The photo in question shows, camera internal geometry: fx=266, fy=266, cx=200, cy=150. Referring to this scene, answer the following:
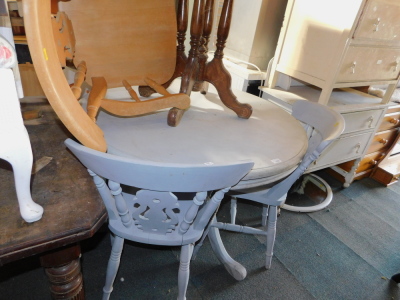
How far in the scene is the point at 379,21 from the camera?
1426 millimetres

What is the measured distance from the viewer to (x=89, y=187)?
26.8 inches

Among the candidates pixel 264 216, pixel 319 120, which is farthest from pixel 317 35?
pixel 264 216

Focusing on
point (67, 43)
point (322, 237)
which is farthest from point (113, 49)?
point (322, 237)

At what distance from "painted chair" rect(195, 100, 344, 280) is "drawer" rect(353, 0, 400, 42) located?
52 centimetres

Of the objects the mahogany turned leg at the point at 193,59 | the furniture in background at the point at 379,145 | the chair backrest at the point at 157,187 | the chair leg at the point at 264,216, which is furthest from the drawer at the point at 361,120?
the chair backrest at the point at 157,187

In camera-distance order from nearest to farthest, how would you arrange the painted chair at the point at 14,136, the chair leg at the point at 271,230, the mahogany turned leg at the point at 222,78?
1. the painted chair at the point at 14,136
2. the mahogany turned leg at the point at 222,78
3. the chair leg at the point at 271,230

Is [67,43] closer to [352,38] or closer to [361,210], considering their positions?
[352,38]

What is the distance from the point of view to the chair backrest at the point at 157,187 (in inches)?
24.0

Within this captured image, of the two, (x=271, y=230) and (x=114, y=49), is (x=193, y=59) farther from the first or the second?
(x=271, y=230)

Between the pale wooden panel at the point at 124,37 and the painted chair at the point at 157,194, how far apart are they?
48cm

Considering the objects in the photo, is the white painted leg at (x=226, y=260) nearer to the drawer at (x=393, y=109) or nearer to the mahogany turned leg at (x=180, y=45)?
the mahogany turned leg at (x=180, y=45)

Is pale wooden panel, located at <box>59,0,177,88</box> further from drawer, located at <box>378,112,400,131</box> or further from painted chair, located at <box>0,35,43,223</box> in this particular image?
drawer, located at <box>378,112,400,131</box>

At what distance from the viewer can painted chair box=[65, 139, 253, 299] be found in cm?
61

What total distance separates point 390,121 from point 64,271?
2.49m
